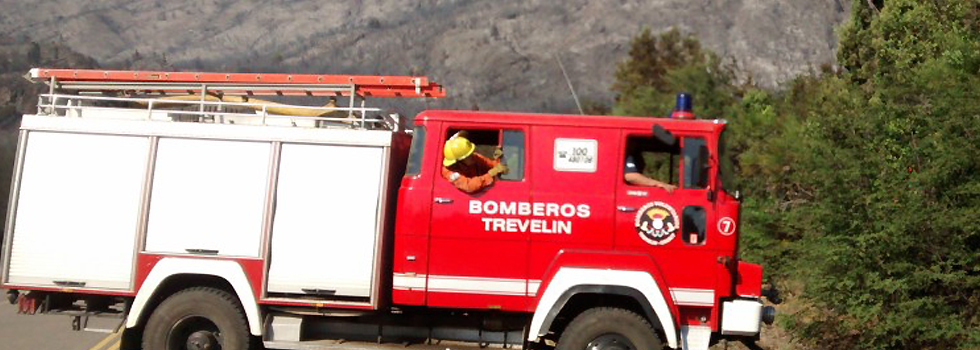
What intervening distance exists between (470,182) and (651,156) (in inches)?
68.8

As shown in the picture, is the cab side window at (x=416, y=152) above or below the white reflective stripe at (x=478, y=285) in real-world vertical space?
above

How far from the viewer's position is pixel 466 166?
35.2 feet

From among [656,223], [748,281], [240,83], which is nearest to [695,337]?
[748,281]

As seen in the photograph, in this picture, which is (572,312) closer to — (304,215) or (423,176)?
(423,176)

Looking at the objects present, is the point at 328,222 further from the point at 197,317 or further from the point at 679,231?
the point at 679,231

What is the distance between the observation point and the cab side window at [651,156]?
10.7m

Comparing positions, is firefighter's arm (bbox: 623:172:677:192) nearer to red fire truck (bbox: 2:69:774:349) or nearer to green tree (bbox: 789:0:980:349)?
red fire truck (bbox: 2:69:774:349)

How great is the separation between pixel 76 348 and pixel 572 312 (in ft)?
20.7

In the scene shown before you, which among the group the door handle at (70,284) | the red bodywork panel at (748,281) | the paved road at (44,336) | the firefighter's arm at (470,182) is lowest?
the paved road at (44,336)

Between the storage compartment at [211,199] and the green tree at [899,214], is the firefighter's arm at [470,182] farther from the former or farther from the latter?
the green tree at [899,214]

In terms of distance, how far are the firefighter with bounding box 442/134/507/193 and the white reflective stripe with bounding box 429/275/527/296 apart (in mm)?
797

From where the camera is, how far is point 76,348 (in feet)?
45.7

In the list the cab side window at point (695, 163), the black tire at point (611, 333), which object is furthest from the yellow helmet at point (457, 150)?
the cab side window at point (695, 163)

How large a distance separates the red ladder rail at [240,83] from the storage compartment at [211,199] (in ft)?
2.95
